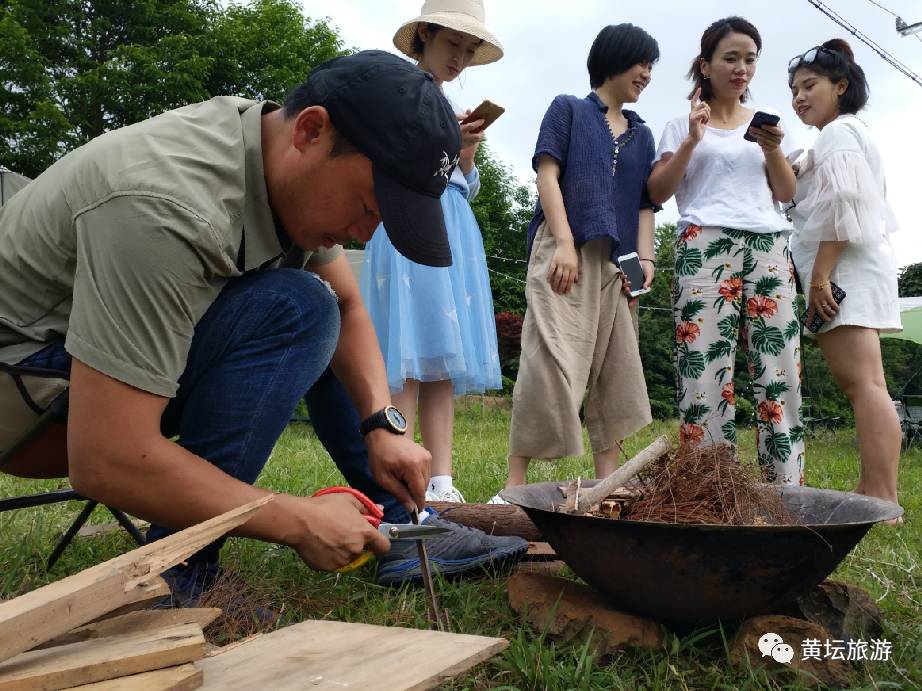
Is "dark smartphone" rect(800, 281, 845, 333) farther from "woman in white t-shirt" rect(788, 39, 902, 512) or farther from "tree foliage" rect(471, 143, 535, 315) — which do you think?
"tree foliage" rect(471, 143, 535, 315)

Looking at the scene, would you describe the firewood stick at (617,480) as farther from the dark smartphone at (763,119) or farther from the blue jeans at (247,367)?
the dark smartphone at (763,119)

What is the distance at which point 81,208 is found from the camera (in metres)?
1.51

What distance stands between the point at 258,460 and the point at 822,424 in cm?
873

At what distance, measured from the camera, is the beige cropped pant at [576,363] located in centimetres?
314

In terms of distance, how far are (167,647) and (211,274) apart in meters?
0.70

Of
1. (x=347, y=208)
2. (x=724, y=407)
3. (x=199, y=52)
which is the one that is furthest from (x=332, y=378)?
(x=199, y=52)

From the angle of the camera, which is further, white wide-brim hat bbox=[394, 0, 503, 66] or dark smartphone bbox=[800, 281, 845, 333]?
dark smartphone bbox=[800, 281, 845, 333]

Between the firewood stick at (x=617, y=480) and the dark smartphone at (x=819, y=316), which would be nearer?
the firewood stick at (x=617, y=480)

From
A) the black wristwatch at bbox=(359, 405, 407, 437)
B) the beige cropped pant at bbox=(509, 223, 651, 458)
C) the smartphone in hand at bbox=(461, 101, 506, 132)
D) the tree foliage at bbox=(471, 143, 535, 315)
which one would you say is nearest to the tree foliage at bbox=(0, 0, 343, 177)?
the tree foliage at bbox=(471, 143, 535, 315)

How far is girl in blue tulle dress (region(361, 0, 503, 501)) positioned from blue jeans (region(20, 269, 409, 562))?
1.26 meters

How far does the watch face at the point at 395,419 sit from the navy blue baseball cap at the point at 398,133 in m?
0.53

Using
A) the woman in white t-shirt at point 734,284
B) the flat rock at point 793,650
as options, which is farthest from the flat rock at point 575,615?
the woman in white t-shirt at point 734,284

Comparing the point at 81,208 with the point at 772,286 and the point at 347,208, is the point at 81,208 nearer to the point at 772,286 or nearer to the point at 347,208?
the point at 347,208

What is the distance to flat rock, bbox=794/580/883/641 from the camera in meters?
1.85
